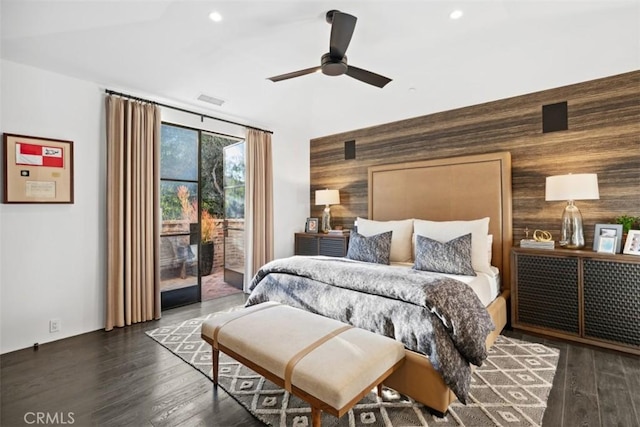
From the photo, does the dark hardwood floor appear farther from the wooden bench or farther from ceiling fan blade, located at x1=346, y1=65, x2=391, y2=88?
ceiling fan blade, located at x1=346, y1=65, x2=391, y2=88

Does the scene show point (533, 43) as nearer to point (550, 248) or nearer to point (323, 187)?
point (550, 248)

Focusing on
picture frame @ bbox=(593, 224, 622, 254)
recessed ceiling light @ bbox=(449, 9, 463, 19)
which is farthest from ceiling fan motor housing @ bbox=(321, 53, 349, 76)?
picture frame @ bbox=(593, 224, 622, 254)

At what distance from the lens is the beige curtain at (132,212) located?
Result: 337cm

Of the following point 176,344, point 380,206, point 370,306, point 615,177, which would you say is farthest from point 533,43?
point 176,344

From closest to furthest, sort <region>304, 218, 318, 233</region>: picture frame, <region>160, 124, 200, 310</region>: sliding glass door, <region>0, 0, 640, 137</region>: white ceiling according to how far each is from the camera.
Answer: <region>0, 0, 640, 137</region>: white ceiling → <region>160, 124, 200, 310</region>: sliding glass door → <region>304, 218, 318, 233</region>: picture frame

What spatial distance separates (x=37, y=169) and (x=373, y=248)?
3575 mm

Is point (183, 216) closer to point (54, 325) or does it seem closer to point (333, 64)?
point (54, 325)

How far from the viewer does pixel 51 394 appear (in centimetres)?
216

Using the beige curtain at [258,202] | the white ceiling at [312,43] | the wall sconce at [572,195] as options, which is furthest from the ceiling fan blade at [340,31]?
the beige curtain at [258,202]

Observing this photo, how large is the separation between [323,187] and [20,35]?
4.15 meters

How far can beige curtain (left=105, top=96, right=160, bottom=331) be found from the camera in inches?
133

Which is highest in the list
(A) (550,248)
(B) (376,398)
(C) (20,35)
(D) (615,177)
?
(C) (20,35)

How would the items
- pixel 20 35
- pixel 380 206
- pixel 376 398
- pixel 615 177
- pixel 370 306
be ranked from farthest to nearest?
pixel 380 206, pixel 615 177, pixel 20 35, pixel 370 306, pixel 376 398

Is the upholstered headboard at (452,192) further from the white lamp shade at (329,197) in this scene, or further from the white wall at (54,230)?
the white wall at (54,230)
